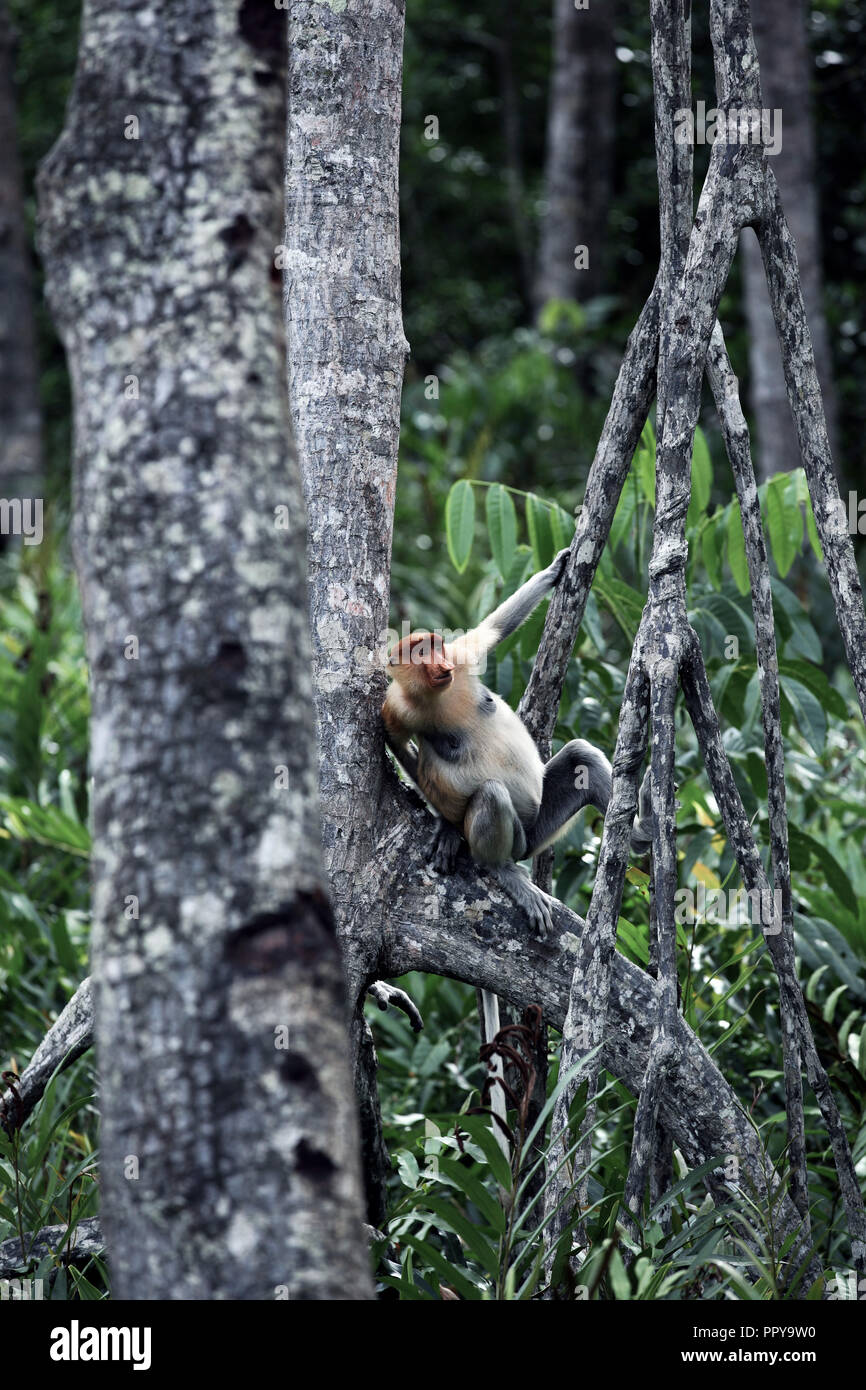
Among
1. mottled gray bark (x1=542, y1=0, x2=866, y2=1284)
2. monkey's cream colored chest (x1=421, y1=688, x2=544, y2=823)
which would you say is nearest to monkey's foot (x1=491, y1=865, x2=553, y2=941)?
mottled gray bark (x1=542, y1=0, x2=866, y2=1284)

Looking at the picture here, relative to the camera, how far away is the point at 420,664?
110 inches

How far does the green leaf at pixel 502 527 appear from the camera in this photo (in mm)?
3445

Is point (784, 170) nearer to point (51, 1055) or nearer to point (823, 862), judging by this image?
point (823, 862)

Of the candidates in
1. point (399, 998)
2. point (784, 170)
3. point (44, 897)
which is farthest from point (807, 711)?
point (784, 170)

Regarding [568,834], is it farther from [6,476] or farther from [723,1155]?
[6,476]

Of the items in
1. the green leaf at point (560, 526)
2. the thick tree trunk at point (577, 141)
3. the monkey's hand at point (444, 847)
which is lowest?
the monkey's hand at point (444, 847)

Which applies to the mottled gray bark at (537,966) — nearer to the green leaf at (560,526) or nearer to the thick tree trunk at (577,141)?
the green leaf at (560,526)

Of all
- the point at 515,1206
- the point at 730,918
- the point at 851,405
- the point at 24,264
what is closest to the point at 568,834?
the point at 730,918

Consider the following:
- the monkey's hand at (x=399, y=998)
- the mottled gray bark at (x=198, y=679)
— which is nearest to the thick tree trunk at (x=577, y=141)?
the monkey's hand at (x=399, y=998)

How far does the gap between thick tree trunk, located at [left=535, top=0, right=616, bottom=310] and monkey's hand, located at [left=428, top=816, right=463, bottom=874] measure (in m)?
7.39

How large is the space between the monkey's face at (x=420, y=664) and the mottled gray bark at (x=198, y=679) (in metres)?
1.18

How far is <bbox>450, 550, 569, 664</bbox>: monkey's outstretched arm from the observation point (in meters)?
3.13

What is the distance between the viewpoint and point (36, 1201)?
2.95 meters

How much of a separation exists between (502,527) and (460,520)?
13cm
